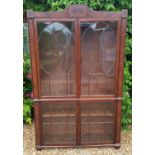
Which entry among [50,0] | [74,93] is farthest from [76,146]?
[50,0]

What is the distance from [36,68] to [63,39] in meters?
0.44

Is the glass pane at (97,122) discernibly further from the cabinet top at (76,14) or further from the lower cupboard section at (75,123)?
the cabinet top at (76,14)

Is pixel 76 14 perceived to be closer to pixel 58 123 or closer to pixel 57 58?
pixel 57 58

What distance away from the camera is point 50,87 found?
302 cm

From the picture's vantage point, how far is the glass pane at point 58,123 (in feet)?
10.1

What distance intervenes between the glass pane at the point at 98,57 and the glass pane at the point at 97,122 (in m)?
0.17

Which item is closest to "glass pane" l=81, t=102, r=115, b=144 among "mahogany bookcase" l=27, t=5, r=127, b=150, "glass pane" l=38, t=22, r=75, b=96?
"mahogany bookcase" l=27, t=5, r=127, b=150

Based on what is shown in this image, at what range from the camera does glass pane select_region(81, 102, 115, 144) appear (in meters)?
3.09

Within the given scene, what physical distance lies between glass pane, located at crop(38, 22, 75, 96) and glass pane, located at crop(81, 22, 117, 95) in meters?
0.14

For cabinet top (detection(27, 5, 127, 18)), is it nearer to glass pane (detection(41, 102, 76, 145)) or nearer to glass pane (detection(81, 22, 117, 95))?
glass pane (detection(81, 22, 117, 95))

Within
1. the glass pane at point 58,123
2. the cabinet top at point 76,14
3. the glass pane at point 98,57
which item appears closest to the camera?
the cabinet top at point 76,14

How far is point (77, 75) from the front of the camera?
296cm

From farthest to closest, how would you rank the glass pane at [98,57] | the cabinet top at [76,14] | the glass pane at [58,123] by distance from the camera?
the glass pane at [58,123] < the glass pane at [98,57] < the cabinet top at [76,14]

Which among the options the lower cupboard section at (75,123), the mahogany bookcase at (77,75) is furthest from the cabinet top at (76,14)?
the lower cupboard section at (75,123)
